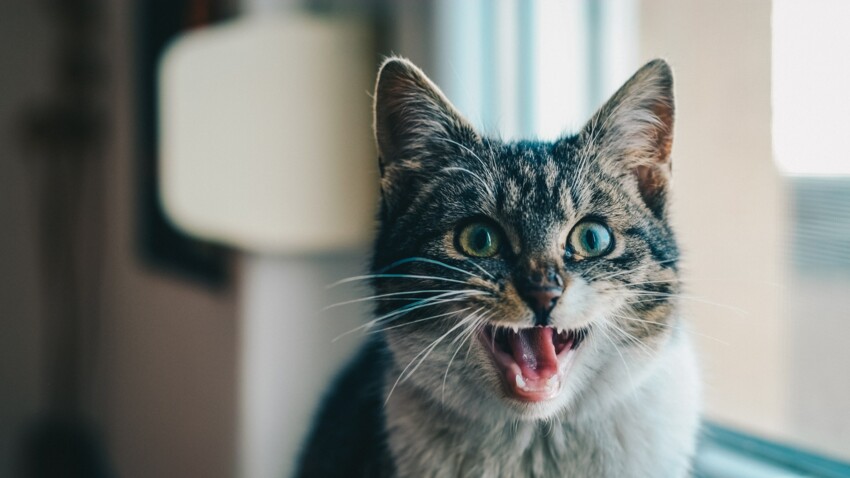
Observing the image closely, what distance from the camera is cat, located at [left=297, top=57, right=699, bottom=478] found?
54 cm

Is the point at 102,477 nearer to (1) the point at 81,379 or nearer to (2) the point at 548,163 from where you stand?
(1) the point at 81,379

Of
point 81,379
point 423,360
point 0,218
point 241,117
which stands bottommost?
point 81,379

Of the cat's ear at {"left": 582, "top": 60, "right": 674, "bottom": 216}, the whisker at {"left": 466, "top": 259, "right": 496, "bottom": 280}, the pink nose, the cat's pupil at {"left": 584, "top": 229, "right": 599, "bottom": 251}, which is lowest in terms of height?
the pink nose

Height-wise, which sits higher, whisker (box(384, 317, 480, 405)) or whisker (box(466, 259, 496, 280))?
whisker (box(466, 259, 496, 280))

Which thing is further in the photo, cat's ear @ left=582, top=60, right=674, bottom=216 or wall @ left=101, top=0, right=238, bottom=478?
wall @ left=101, top=0, right=238, bottom=478

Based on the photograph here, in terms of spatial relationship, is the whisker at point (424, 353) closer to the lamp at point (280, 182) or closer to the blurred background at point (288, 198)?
the blurred background at point (288, 198)

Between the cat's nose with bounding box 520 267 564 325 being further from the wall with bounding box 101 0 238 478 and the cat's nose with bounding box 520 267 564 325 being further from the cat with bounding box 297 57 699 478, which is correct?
the wall with bounding box 101 0 238 478

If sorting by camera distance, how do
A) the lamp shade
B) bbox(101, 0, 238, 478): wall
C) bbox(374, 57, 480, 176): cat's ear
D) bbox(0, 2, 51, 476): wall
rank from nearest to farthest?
bbox(374, 57, 480, 176): cat's ear → the lamp shade → bbox(101, 0, 238, 478): wall → bbox(0, 2, 51, 476): wall

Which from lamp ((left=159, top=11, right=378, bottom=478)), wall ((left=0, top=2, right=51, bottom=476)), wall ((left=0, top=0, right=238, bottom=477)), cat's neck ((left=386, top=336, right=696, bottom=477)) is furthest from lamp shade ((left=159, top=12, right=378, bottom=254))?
wall ((left=0, top=2, right=51, bottom=476))

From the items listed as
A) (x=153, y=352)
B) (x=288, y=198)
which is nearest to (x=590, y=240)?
(x=288, y=198)

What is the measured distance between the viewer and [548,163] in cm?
62

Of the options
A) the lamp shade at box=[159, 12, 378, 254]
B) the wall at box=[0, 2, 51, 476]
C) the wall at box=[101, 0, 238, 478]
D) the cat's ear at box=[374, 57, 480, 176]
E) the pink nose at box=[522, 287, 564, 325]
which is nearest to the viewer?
the pink nose at box=[522, 287, 564, 325]

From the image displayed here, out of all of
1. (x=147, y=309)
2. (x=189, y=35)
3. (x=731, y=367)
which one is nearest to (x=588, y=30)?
(x=731, y=367)

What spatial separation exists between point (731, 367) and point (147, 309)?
171cm
